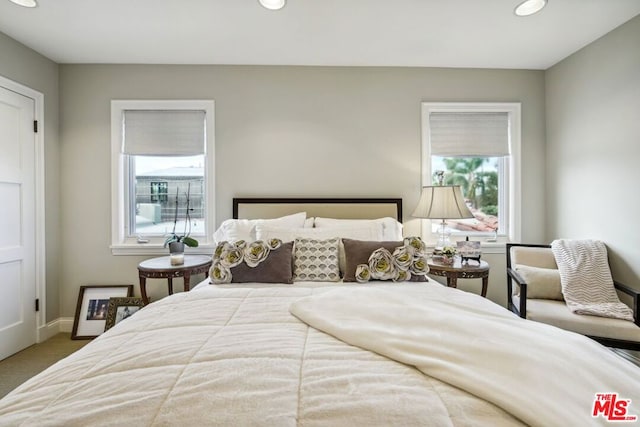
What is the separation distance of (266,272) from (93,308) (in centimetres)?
206

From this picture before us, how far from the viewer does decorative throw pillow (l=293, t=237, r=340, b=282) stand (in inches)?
88.8

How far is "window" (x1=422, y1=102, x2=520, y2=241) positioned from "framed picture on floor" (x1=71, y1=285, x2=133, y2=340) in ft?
10.5

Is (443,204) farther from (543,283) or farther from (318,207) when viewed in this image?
(318,207)

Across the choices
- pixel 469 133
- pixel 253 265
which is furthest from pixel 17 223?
pixel 469 133

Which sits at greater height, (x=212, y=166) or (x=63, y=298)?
(x=212, y=166)

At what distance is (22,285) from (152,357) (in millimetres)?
2642

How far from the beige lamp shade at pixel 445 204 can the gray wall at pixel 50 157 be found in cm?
341

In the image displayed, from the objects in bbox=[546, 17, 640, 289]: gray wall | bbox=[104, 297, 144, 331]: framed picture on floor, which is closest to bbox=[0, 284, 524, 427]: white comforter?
bbox=[104, 297, 144, 331]: framed picture on floor

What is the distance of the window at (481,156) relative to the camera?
10.5ft

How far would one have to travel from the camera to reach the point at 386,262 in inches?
85.3

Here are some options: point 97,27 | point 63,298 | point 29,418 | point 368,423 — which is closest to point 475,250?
point 368,423

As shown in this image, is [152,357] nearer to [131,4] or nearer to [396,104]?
[131,4]

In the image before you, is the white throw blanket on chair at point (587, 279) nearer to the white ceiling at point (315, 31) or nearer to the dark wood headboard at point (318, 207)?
the dark wood headboard at point (318, 207)

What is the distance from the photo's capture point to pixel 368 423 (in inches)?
29.8
